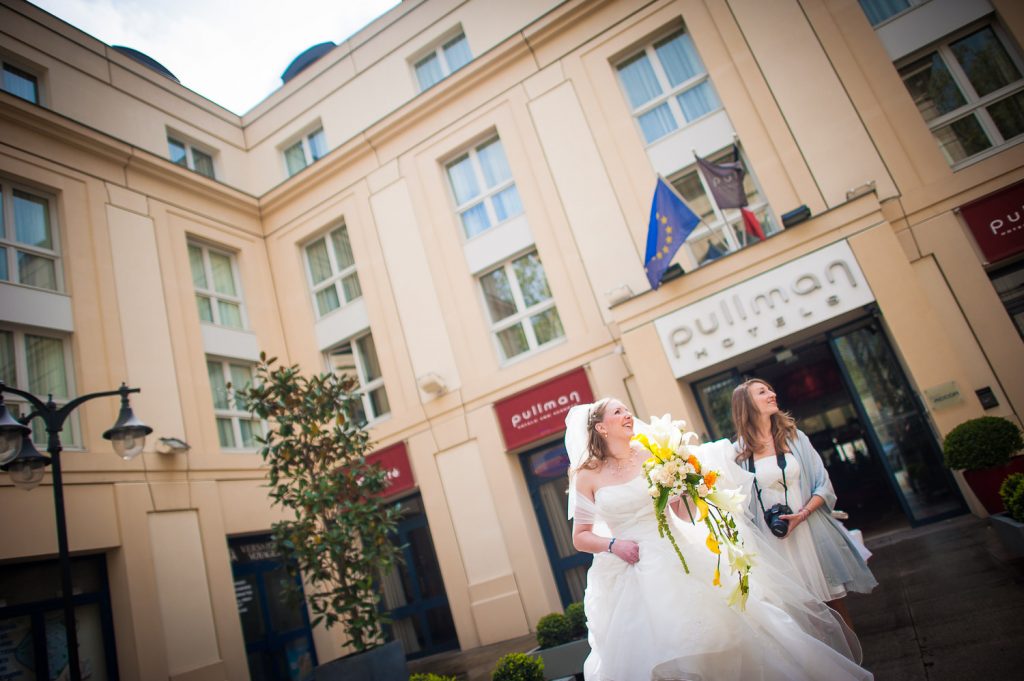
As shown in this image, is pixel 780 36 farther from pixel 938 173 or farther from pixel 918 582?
pixel 918 582

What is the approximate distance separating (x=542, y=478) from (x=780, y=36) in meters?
9.13

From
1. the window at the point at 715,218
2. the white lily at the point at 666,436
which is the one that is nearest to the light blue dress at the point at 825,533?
the white lily at the point at 666,436

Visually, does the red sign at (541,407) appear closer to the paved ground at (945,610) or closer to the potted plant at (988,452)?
the paved ground at (945,610)

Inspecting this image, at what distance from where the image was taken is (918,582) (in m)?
5.74

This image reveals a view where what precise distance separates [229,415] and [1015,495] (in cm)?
1256

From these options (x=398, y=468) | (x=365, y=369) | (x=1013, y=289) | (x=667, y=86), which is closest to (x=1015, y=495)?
(x=1013, y=289)

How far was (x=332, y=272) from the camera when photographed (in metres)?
14.6

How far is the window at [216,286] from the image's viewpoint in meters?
13.3

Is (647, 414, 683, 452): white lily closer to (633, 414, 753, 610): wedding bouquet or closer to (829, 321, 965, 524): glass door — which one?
(633, 414, 753, 610): wedding bouquet

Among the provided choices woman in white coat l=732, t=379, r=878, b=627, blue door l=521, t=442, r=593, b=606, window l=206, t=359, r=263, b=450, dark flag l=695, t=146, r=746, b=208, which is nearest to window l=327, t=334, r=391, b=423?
window l=206, t=359, r=263, b=450

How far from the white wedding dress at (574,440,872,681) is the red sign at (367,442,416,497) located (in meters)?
9.08

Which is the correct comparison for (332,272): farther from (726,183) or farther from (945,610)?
(945,610)

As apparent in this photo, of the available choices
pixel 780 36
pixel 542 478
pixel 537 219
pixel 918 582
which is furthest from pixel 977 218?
pixel 542 478

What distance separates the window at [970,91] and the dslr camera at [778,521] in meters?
8.25
